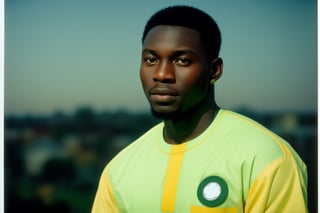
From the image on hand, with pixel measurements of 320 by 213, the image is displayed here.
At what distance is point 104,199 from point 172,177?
301mm

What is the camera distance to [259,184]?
2.12 meters

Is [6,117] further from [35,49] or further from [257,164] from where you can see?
[257,164]

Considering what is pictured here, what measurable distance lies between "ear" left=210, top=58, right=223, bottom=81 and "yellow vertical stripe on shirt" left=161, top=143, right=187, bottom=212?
27 centimetres

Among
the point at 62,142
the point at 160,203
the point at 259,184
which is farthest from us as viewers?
the point at 62,142

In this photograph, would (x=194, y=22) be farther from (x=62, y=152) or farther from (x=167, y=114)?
(x=62, y=152)

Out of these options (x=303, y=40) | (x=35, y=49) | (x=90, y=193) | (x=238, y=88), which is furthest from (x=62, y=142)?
(x=303, y=40)

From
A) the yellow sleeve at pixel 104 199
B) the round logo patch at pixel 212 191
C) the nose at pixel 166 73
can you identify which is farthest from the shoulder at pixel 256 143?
the yellow sleeve at pixel 104 199

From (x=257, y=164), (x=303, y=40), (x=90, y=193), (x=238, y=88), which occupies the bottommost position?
(x=90, y=193)

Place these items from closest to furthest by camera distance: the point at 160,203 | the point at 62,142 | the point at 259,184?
the point at 259,184, the point at 160,203, the point at 62,142

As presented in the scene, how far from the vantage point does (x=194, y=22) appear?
228cm

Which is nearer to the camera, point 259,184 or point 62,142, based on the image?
point 259,184

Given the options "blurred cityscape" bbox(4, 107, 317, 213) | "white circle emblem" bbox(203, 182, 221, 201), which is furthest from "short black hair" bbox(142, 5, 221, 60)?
"white circle emblem" bbox(203, 182, 221, 201)

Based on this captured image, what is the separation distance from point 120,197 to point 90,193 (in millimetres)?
157

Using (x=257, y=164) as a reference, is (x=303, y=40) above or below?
above
